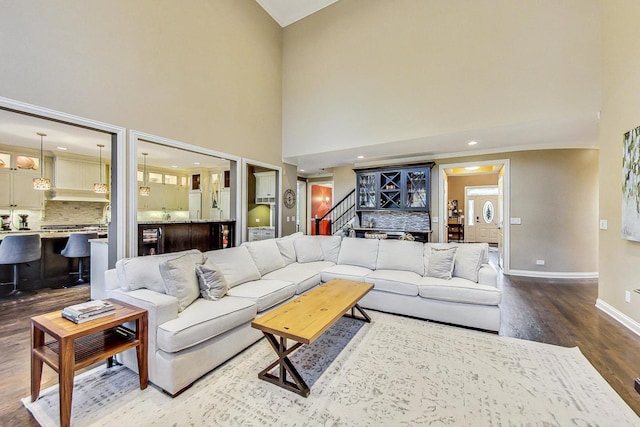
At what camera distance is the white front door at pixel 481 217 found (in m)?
9.67

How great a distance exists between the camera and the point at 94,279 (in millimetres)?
3662

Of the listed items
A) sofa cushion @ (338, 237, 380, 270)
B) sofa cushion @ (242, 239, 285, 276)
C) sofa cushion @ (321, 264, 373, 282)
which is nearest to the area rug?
sofa cushion @ (321, 264, 373, 282)

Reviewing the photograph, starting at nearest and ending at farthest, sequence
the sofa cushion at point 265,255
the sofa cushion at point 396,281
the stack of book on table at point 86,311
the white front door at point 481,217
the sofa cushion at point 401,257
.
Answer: the stack of book on table at point 86,311 → the sofa cushion at point 396,281 → the sofa cushion at point 265,255 → the sofa cushion at point 401,257 → the white front door at point 481,217

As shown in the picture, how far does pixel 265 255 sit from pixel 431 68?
153 inches

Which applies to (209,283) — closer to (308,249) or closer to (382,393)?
(382,393)

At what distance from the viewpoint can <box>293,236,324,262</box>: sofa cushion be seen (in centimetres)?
434

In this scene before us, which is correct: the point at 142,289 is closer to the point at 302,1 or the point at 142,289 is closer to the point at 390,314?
the point at 390,314

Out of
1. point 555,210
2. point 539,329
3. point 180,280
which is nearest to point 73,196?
point 180,280

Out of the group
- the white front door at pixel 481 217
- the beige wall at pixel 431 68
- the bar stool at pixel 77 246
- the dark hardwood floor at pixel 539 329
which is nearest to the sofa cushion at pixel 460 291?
the dark hardwood floor at pixel 539 329

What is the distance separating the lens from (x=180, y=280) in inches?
90.0

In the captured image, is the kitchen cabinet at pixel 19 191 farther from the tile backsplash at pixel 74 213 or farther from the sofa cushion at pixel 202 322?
the sofa cushion at pixel 202 322

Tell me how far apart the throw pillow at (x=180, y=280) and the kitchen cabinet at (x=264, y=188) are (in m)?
4.71

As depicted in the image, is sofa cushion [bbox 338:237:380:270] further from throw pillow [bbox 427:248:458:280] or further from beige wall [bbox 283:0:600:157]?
beige wall [bbox 283:0:600:157]

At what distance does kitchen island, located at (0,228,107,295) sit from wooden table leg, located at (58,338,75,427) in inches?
157
